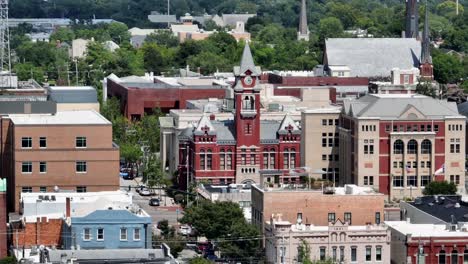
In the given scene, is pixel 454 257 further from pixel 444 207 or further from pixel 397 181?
pixel 397 181

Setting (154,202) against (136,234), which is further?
(154,202)

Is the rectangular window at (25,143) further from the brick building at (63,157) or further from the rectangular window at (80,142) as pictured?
the rectangular window at (80,142)

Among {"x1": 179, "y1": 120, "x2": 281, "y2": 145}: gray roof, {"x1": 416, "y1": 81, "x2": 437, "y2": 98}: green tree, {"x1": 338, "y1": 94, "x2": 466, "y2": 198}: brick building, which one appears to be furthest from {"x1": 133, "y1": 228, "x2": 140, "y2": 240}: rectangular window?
{"x1": 416, "y1": 81, "x2": 437, "y2": 98}: green tree

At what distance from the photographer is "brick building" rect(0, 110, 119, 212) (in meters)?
81.3

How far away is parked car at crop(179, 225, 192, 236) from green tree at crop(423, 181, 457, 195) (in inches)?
479

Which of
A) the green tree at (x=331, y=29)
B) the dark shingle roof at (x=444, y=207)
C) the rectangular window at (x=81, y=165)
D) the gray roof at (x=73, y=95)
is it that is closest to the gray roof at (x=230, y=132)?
the gray roof at (x=73, y=95)

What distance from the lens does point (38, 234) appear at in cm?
7031

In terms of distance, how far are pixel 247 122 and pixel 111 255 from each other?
35233 millimetres

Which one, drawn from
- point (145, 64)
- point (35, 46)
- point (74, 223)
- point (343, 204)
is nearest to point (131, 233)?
point (74, 223)

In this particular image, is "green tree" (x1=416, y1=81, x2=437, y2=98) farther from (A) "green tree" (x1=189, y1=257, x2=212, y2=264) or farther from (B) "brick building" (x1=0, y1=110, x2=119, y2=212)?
(A) "green tree" (x1=189, y1=257, x2=212, y2=264)

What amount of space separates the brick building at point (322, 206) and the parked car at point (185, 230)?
21.8 feet

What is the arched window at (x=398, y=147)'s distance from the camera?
95688 millimetres

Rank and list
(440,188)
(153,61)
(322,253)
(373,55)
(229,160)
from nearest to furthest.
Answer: (322,253) < (440,188) < (229,160) < (373,55) < (153,61)

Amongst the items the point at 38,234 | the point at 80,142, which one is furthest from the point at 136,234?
the point at 80,142
